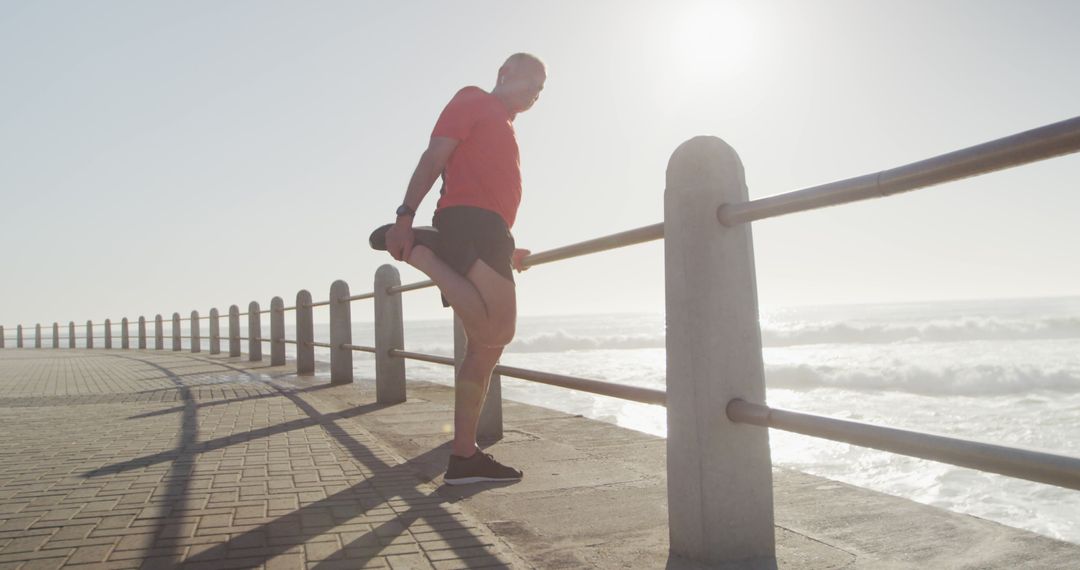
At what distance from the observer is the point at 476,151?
9.86 feet

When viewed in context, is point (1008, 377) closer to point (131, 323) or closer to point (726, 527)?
point (726, 527)

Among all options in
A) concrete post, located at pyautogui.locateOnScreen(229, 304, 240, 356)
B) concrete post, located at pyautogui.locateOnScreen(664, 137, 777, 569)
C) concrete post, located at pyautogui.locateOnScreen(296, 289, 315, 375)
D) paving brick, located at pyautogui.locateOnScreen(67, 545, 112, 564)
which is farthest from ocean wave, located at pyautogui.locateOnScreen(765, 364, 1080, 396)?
paving brick, located at pyautogui.locateOnScreen(67, 545, 112, 564)

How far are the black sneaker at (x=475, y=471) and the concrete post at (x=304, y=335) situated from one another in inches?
252

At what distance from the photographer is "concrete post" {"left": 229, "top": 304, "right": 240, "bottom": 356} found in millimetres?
14730

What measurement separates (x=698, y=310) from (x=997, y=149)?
0.80 meters

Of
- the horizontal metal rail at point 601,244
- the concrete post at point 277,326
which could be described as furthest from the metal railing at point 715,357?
the concrete post at point 277,326

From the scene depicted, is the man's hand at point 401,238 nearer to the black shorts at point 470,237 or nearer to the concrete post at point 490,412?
the black shorts at point 470,237

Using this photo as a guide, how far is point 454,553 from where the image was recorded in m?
2.13

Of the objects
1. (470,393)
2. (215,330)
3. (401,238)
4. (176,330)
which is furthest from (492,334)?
(176,330)

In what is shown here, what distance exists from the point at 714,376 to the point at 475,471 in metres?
1.43

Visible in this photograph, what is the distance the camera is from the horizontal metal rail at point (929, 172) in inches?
48.9

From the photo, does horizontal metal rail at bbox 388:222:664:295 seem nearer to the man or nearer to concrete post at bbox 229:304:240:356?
the man

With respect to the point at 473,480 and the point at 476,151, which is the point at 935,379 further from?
the point at 476,151

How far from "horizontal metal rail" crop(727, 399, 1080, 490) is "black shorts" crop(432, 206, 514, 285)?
149 cm
